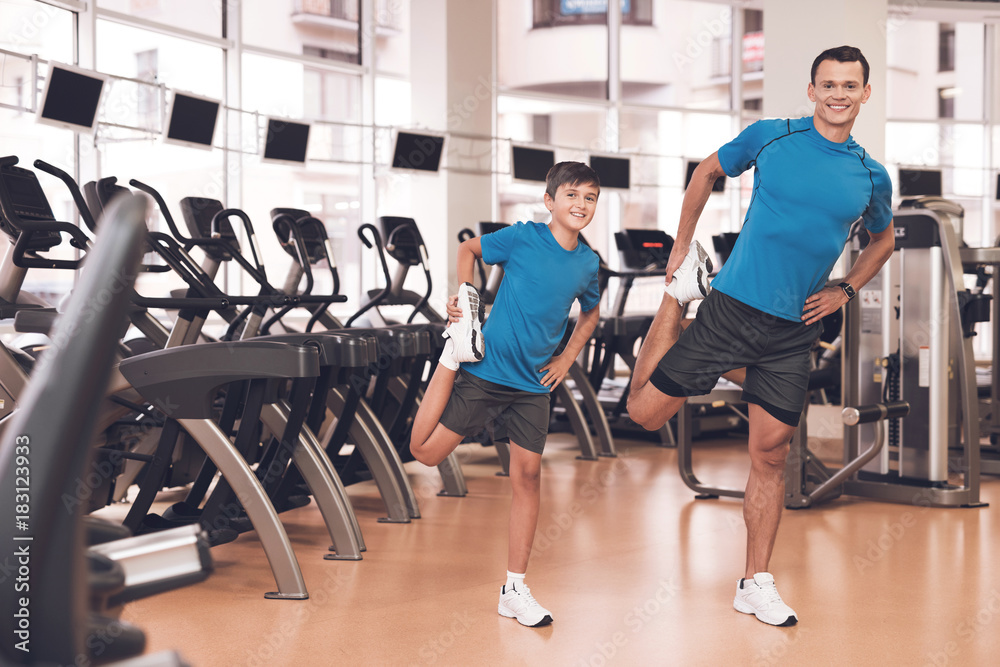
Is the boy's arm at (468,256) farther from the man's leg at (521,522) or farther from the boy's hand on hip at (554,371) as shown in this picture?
the man's leg at (521,522)

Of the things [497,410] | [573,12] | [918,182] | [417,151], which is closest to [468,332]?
[497,410]

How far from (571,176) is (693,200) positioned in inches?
14.1

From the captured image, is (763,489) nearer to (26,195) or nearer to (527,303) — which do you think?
(527,303)

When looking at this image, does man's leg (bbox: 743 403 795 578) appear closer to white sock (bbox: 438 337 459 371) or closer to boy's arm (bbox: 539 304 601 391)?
boy's arm (bbox: 539 304 601 391)

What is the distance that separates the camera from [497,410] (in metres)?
2.66

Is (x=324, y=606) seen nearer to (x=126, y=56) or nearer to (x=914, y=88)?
(x=126, y=56)

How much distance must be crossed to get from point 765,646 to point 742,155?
4.34 ft

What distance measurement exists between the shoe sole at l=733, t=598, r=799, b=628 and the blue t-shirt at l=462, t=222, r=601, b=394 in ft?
2.76

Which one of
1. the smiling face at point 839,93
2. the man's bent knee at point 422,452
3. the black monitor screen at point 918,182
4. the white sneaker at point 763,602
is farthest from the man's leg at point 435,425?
the black monitor screen at point 918,182

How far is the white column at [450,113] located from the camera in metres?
7.61

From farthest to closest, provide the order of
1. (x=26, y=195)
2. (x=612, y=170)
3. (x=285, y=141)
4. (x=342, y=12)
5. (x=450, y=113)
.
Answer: (x=612, y=170)
(x=342, y=12)
(x=450, y=113)
(x=285, y=141)
(x=26, y=195)

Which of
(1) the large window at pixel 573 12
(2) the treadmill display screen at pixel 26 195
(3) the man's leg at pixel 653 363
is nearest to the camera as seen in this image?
(3) the man's leg at pixel 653 363

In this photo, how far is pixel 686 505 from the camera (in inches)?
166

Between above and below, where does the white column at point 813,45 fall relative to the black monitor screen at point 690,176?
above
